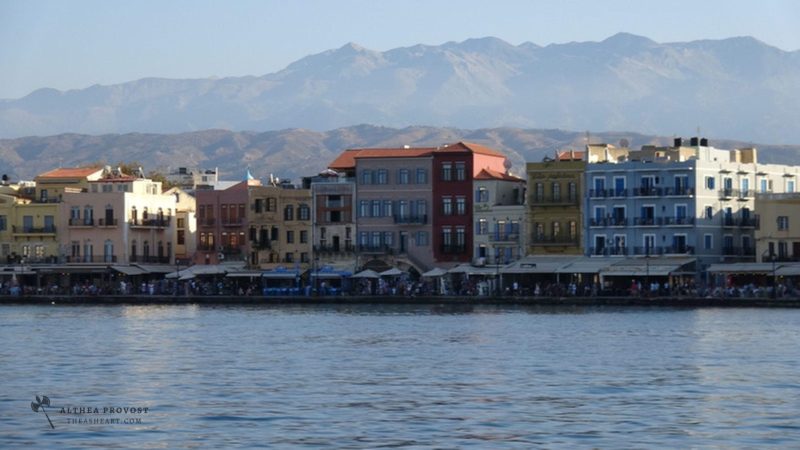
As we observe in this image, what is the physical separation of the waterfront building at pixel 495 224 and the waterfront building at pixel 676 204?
4567mm

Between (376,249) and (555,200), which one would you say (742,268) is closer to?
(555,200)

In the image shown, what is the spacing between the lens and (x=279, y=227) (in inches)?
4397

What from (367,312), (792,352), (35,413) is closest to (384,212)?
(367,312)

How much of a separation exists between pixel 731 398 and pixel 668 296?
51.1m

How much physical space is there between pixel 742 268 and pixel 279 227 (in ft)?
102

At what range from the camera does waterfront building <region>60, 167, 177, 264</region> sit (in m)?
114

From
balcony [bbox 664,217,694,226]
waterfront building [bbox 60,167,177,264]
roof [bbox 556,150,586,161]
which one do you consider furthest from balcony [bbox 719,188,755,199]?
waterfront building [bbox 60,167,177,264]

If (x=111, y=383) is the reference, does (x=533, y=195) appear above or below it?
above

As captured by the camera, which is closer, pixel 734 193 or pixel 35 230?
pixel 734 193

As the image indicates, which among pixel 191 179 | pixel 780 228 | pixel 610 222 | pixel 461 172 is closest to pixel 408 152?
pixel 461 172

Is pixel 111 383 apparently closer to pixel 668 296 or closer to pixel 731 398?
pixel 731 398

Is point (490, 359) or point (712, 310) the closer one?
point (490, 359)

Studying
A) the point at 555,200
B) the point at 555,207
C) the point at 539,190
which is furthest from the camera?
the point at 539,190

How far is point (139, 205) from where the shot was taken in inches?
4525
